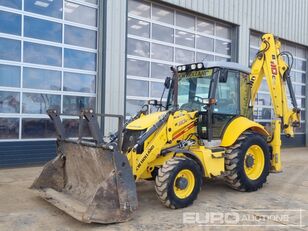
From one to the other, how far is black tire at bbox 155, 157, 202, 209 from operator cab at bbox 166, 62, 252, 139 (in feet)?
3.38

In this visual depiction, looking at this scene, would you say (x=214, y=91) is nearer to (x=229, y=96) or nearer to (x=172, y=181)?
(x=229, y=96)

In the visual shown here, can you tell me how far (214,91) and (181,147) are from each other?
1219 millimetres

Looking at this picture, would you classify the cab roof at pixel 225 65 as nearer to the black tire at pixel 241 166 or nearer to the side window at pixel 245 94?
the side window at pixel 245 94

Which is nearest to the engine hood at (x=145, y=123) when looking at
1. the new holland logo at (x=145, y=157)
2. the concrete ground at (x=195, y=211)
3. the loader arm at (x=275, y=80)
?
the new holland logo at (x=145, y=157)

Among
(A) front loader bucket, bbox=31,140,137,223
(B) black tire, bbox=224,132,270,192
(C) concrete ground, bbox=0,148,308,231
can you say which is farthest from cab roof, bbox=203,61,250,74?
(A) front loader bucket, bbox=31,140,137,223

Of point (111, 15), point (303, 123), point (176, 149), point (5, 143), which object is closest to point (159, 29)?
point (111, 15)

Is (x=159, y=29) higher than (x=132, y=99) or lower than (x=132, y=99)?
higher

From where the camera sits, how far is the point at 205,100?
674 centimetres

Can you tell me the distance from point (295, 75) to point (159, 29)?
877cm

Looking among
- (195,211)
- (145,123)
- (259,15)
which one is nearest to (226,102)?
(145,123)

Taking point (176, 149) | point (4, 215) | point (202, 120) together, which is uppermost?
point (202, 120)

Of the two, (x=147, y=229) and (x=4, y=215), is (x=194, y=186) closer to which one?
(x=147, y=229)

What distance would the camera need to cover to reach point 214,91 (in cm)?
693

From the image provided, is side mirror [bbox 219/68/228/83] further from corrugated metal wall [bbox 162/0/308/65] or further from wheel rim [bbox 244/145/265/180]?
corrugated metal wall [bbox 162/0/308/65]
